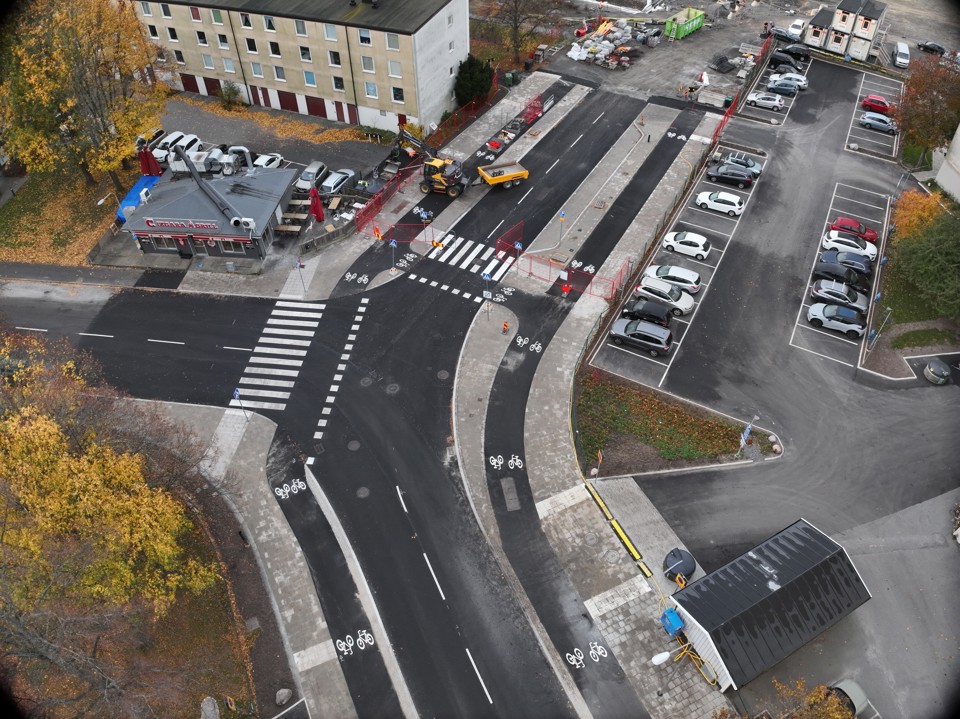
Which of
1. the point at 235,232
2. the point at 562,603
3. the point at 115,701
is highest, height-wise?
the point at 235,232

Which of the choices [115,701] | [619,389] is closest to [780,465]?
[619,389]

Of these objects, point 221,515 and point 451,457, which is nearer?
point 221,515

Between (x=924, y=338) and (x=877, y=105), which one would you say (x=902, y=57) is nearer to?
(x=877, y=105)

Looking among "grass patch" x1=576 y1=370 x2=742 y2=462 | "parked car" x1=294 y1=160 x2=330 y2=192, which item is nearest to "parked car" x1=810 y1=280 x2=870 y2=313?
"grass patch" x1=576 y1=370 x2=742 y2=462

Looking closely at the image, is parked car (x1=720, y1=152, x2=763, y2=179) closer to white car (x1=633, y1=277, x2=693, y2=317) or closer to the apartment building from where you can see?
white car (x1=633, y1=277, x2=693, y2=317)

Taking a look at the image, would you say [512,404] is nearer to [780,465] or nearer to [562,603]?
[562,603]

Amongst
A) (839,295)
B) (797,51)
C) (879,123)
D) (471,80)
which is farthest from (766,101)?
(839,295)
